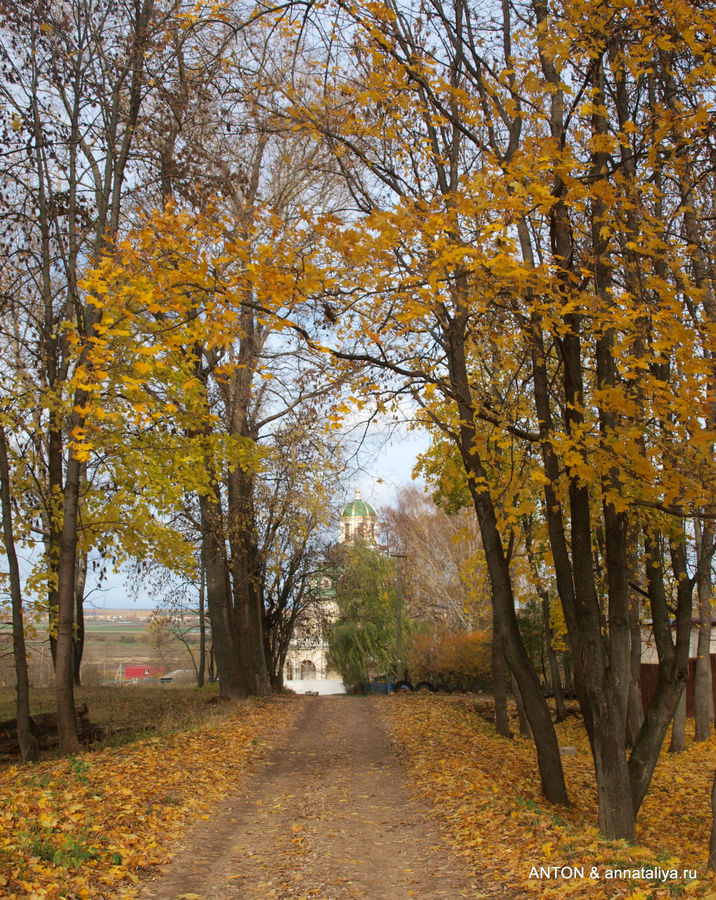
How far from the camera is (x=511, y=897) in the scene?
430cm

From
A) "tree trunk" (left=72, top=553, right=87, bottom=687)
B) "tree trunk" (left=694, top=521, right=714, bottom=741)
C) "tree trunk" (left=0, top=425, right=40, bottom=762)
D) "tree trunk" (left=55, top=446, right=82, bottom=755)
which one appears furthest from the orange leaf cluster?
"tree trunk" (left=72, top=553, right=87, bottom=687)

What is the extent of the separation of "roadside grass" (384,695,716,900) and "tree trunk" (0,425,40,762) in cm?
483

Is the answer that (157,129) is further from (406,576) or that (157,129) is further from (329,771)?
(406,576)

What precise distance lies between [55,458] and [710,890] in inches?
476

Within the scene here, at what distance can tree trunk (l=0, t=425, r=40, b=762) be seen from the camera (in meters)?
9.24

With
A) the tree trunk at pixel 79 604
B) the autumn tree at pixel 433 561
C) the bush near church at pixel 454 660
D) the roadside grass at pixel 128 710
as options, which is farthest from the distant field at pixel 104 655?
the autumn tree at pixel 433 561

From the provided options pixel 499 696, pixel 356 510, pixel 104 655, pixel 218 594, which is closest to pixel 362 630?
pixel 356 510

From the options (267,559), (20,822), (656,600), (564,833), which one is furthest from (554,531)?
(267,559)

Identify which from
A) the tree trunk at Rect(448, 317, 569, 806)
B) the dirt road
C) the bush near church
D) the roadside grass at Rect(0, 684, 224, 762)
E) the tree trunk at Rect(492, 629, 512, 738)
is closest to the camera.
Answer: the dirt road

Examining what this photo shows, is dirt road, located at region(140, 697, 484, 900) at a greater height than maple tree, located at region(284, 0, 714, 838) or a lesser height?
lesser

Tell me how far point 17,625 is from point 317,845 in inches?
223

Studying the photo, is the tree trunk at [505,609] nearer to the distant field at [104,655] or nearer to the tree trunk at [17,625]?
the tree trunk at [17,625]

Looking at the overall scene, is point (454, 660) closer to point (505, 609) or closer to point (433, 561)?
point (433, 561)

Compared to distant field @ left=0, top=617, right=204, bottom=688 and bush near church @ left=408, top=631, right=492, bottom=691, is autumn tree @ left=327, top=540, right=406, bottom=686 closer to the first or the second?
bush near church @ left=408, top=631, right=492, bottom=691
